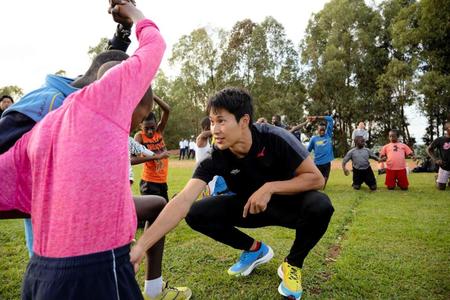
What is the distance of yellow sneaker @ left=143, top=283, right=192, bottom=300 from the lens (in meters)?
2.92

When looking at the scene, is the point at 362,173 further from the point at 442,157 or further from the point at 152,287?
the point at 152,287

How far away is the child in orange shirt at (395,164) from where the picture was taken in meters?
10.7

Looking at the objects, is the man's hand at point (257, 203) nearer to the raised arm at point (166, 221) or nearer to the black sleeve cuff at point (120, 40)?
the raised arm at point (166, 221)

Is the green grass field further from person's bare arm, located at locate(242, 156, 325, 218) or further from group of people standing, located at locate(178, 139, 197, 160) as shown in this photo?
group of people standing, located at locate(178, 139, 197, 160)

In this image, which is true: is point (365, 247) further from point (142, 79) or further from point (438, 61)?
point (438, 61)

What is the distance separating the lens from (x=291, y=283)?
2992mm

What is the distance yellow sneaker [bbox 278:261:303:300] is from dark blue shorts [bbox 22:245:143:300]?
163 cm

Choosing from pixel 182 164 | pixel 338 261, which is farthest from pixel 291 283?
pixel 182 164

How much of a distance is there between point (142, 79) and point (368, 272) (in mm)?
3006

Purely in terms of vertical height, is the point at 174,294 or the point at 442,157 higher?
the point at 442,157

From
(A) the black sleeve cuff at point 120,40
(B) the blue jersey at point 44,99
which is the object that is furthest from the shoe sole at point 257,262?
(B) the blue jersey at point 44,99

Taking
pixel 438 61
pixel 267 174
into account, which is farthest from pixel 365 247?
pixel 438 61

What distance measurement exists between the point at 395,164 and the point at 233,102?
9274 mm

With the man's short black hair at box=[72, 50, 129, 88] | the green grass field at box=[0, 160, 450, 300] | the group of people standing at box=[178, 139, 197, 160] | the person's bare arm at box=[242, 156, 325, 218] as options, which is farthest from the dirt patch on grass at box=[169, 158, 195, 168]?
the man's short black hair at box=[72, 50, 129, 88]
